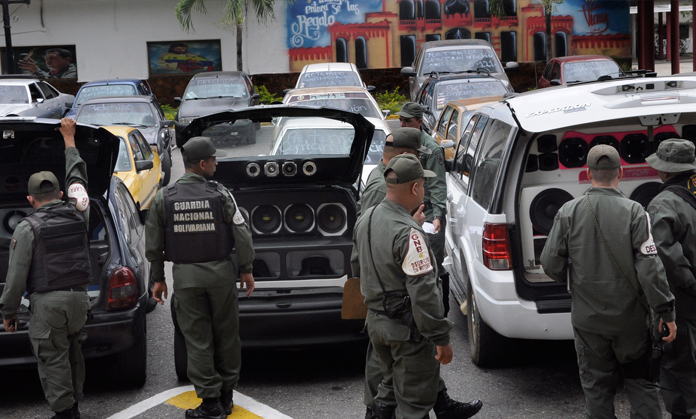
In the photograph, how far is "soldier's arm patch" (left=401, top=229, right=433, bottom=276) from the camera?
3.91 metres

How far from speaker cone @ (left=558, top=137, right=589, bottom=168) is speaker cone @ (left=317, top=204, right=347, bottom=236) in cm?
169

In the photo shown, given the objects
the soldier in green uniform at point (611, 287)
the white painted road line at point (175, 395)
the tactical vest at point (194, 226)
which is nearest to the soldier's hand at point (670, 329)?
the soldier in green uniform at point (611, 287)

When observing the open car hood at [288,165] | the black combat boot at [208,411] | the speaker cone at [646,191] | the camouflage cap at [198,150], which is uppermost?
the camouflage cap at [198,150]

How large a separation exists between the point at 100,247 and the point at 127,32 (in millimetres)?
22428

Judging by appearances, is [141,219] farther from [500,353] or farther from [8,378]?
[500,353]

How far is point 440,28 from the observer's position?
26453 millimetres

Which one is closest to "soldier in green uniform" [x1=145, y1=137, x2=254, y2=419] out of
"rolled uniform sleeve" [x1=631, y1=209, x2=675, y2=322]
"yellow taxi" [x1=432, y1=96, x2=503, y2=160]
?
"rolled uniform sleeve" [x1=631, y1=209, x2=675, y2=322]

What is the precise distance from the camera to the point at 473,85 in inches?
573

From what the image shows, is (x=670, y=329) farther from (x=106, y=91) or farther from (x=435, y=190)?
(x=106, y=91)

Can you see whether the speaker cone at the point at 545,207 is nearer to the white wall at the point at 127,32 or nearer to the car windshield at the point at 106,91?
the car windshield at the point at 106,91

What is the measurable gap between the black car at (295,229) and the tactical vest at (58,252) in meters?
0.91

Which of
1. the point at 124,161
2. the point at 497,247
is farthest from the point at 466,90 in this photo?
the point at 497,247

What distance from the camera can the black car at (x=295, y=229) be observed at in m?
5.58

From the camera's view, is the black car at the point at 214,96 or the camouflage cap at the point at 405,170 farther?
the black car at the point at 214,96
